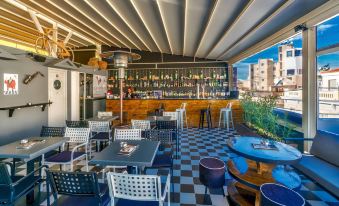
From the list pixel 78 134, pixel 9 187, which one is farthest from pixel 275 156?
pixel 78 134

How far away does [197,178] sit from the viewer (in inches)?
136

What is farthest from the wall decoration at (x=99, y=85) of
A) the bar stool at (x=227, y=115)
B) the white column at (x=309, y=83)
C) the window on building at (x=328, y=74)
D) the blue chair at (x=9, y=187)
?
the window on building at (x=328, y=74)

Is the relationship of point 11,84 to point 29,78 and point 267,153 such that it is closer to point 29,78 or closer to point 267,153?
point 29,78

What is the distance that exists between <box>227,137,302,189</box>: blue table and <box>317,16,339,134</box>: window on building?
1.53m

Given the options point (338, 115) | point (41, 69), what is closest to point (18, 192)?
point (41, 69)

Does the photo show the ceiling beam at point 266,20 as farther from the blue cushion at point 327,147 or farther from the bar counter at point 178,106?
the bar counter at point 178,106

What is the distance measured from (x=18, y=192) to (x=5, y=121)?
11.0 feet

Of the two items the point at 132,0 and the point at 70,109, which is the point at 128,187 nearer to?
the point at 132,0

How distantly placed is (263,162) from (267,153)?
8.0 inches

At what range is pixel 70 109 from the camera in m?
7.35

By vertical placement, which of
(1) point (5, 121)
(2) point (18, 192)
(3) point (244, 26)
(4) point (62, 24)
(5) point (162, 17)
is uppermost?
(4) point (62, 24)

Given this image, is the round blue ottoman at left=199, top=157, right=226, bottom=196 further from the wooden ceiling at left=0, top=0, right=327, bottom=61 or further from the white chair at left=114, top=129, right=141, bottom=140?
the wooden ceiling at left=0, top=0, right=327, bottom=61

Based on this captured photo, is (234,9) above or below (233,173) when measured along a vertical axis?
above

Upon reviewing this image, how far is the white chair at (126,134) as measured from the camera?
349cm
